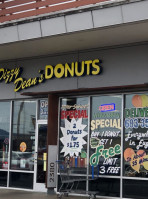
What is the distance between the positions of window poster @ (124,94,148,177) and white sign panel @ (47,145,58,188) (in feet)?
8.61

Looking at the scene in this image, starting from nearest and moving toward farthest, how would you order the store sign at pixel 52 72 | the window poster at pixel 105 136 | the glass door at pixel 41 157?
the window poster at pixel 105 136, the store sign at pixel 52 72, the glass door at pixel 41 157

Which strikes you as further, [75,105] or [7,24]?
[75,105]

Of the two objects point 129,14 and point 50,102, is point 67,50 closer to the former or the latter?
point 50,102

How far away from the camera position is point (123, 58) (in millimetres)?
13117

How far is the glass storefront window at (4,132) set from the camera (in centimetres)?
1602

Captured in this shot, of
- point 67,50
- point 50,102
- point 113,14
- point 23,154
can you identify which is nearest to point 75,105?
point 50,102

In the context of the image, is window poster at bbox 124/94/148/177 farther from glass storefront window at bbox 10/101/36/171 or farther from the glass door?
glass storefront window at bbox 10/101/36/171

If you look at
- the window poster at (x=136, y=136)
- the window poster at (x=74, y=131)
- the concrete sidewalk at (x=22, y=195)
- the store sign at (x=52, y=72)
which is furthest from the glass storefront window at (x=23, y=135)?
the window poster at (x=136, y=136)

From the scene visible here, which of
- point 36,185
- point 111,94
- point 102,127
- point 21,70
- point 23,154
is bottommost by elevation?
point 36,185

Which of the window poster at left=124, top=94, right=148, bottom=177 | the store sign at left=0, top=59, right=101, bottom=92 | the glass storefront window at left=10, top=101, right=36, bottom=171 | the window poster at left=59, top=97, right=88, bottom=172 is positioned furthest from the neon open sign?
the glass storefront window at left=10, top=101, right=36, bottom=171

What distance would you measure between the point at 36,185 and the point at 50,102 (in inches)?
116

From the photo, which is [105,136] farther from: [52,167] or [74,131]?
[52,167]

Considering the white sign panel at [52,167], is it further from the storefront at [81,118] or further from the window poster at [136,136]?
the window poster at [136,136]

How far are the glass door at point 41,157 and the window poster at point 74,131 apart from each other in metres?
0.74
